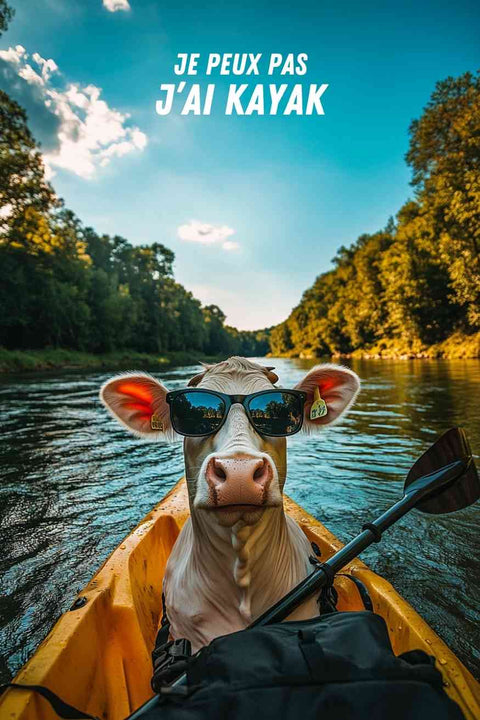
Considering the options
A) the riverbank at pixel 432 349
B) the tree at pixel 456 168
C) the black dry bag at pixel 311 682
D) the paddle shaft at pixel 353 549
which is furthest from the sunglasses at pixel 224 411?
the riverbank at pixel 432 349

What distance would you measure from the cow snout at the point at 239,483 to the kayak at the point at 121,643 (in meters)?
0.73

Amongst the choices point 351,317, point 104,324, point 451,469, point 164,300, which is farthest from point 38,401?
point 164,300

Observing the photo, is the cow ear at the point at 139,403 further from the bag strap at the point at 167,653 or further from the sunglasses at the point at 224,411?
the bag strap at the point at 167,653

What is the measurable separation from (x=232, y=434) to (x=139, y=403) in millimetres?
900

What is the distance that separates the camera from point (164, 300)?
74500 mm

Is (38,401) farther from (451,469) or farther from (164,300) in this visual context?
(164,300)

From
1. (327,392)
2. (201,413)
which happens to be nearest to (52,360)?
(327,392)

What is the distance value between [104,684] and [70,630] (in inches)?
15.3

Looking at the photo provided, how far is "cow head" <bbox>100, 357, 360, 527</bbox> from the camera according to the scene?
54.9 inches

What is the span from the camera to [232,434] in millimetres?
1668

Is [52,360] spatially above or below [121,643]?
above

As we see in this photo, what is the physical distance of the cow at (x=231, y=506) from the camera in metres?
1.42

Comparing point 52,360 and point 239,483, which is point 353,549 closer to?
point 239,483

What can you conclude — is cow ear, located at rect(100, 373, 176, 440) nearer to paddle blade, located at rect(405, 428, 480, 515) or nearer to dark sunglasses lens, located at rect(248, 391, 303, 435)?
dark sunglasses lens, located at rect(248, 391, 303, 435)
